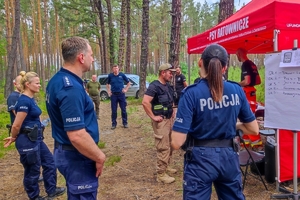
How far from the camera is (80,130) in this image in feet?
6.47

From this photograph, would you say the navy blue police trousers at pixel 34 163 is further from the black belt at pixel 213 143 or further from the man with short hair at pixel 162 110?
the black belt at pixel 213 143

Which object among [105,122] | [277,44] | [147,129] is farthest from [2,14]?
[277,44]

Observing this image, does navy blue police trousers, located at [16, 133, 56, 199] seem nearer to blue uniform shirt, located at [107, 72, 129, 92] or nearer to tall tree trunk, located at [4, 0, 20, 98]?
blue uniform shirt, located at [107, 72, 129, 92]

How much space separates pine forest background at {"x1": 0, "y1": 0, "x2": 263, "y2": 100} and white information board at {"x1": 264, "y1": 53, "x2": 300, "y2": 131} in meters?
3.53

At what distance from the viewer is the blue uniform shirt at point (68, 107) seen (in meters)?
1.95

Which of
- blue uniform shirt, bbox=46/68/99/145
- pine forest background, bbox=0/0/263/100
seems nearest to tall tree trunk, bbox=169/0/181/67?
pine forest background, bbox=0/0/263/100

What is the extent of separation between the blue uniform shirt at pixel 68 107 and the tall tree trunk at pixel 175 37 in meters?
5.07

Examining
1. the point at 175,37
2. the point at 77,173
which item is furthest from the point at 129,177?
the point at 175,37

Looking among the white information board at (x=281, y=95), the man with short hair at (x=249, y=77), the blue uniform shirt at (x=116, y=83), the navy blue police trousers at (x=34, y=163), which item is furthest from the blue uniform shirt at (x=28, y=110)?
the blue uniform shirt at (x=116, y=83)

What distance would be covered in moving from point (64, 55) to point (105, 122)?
26.3 feet

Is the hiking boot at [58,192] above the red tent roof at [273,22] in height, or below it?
below

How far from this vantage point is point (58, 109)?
2066 millimetres

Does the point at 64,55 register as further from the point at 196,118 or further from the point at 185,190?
the point at 185,190

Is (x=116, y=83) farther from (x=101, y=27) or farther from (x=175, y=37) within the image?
(x=101, y=27)
